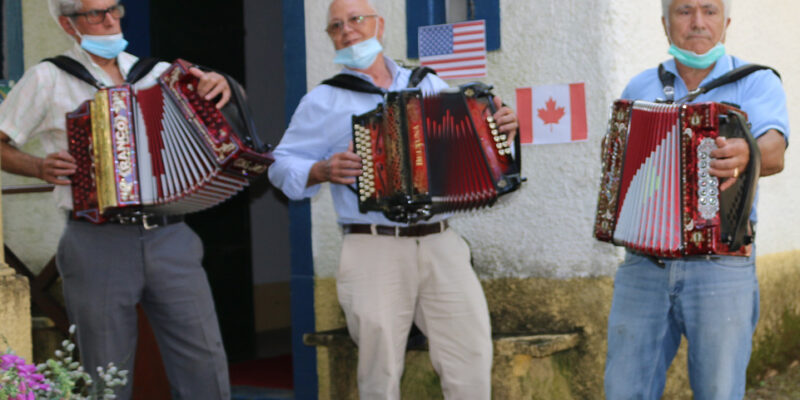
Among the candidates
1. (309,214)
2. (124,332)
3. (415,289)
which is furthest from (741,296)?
(309,214)

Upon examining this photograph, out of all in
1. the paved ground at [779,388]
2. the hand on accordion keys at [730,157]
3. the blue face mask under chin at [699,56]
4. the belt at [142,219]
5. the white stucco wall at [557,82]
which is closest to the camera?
the hand on accordion keys at [730,157]

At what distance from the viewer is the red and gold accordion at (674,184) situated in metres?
3.21

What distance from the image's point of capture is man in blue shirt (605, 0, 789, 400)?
133 inches

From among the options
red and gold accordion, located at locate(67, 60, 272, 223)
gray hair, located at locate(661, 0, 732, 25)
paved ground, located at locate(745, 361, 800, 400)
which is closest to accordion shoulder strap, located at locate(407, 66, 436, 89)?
red and gold accordion, located at locate(67, 60, 272, 223)

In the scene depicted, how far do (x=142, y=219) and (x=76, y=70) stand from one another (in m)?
0.62

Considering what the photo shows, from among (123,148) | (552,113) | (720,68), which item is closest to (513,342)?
(552,113)

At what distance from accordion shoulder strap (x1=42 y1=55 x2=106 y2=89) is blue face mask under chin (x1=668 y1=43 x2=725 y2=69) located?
214 centimetres

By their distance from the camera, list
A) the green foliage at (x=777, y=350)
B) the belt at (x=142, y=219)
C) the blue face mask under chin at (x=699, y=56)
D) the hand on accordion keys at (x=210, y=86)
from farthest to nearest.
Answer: the green foliage at (x=777, y=350) → the belt at (x=142, y=219) → the hand on accordion keys at (x=210, y=86) → the blue face mask under chin at (x=699, y=56)

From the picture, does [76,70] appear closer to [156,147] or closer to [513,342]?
[156,147]

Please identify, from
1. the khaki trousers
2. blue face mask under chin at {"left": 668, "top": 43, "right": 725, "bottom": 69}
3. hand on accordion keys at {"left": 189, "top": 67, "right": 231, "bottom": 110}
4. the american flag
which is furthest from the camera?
the american flag

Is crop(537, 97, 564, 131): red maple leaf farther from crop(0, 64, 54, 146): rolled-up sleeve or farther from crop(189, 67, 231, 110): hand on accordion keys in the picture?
crop(0, 64, 54, 146): rolled-up sleeve

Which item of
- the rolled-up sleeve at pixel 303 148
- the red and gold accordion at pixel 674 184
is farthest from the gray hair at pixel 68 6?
the red and gold accordion at pixel 674 184

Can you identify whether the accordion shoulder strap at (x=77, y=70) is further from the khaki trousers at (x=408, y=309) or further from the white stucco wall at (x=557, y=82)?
the white stucco wall at (x=557, y=82)

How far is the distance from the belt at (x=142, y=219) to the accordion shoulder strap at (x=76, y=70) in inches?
19.9
